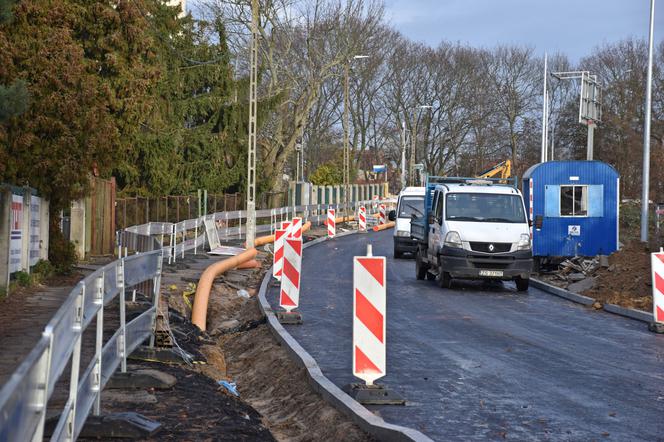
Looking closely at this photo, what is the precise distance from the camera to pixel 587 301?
1988 centimetres

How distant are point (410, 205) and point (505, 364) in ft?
75.5

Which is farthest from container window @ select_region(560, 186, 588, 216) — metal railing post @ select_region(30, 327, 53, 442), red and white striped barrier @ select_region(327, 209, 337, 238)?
metal railing post @ select_region(30, 327, 53, 442)

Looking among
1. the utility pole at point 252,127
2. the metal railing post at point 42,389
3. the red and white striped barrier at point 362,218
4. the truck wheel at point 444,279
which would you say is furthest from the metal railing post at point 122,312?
the red and white striped barrier at point 362,218

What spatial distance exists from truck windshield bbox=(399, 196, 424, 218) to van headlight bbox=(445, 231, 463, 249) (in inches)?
459

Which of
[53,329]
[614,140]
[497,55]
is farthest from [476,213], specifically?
[497,55]

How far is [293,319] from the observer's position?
15.5m

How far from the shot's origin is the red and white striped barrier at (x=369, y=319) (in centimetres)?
921

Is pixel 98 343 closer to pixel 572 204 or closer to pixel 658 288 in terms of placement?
pixel 658 288

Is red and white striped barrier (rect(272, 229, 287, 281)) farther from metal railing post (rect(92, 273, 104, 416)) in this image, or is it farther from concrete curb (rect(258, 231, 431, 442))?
metal railing post (rect(92, 273, 104, 416))

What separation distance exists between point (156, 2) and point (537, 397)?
3607 cm

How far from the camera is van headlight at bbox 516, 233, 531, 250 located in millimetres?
21578

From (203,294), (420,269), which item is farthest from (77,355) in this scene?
(420,269)

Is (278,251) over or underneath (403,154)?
underneath

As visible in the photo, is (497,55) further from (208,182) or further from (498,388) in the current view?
(498,388)
